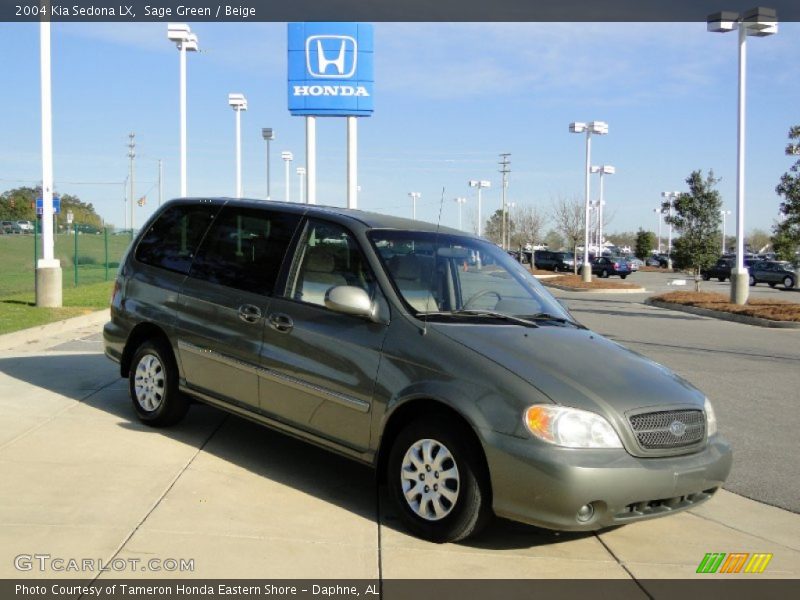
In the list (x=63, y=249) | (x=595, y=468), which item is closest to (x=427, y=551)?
(x=595, y=468)

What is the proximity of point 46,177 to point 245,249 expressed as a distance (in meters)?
13.0

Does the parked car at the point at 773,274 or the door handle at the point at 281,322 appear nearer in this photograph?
the door handle at the point at 281,322

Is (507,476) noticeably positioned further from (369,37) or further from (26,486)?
(369,37)

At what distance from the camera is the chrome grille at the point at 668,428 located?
459 centimetres

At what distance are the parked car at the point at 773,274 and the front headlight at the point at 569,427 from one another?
47.3 m

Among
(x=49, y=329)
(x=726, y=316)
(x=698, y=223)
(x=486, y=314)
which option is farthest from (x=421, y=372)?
(x=698, y=223)

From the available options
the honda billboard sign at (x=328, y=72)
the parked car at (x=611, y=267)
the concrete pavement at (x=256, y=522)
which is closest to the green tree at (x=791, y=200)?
the honda billboard sign at (x=328, y=72)

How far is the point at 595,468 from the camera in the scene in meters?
4.38

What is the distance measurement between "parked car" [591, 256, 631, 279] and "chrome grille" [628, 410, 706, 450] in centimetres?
5476

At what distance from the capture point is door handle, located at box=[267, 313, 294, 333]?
5.65 meters

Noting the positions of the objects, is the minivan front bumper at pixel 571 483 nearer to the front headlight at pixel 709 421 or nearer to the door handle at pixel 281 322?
the front headlight at pixel 709 421

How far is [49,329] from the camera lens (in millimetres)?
14070

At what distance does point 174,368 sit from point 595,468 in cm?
359

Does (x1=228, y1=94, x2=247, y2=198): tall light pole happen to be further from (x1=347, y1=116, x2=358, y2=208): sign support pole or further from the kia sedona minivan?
the kia sedona minivan
